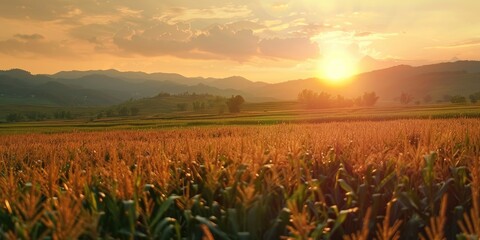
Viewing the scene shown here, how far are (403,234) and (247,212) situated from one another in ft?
7.83

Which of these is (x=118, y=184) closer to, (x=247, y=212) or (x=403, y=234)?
(x=247, y=212)

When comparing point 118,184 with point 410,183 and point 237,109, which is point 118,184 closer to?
point 410,183

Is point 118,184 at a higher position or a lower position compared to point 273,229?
higher

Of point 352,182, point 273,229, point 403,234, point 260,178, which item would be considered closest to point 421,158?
point 352,182

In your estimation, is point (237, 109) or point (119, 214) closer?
point (119, 214)

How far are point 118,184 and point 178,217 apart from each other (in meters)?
1.15

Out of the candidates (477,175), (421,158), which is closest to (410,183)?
(421,158)

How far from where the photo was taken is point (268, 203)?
6.12 metres

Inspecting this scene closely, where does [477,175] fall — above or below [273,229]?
above

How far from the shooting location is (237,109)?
161 meters

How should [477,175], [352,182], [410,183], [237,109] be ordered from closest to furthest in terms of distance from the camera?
[477,175], [410,183], [352,182], [237,109]

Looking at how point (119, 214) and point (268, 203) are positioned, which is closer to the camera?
point (119, 214)

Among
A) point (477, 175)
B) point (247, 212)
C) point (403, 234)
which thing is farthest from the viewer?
point (403, 234)

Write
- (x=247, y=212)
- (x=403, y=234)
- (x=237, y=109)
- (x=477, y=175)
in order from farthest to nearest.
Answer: (x=237, y=109) < (x=403, y=234) < (x=247, y=212) < (x=477, y=175)
